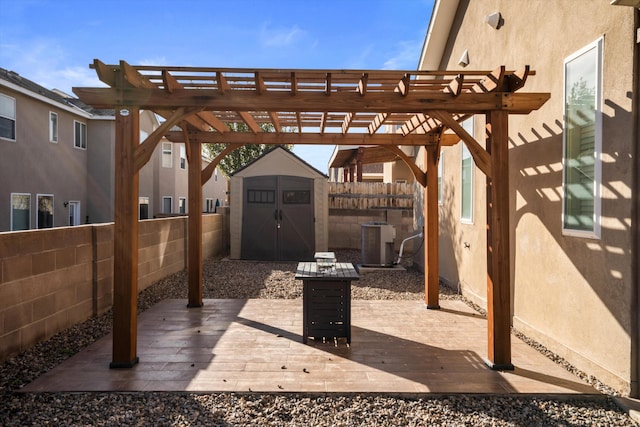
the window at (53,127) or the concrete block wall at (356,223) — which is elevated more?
the window at (53,127)

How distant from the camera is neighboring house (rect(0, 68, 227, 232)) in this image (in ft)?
37.7

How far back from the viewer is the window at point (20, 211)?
1180cm

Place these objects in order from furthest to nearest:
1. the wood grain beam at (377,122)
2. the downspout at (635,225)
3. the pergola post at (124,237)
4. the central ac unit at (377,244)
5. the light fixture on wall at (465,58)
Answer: the central ac unit at (377,244) < the light fixture on wall at (465,58) < the wood grain beam at (377,122) < the pergola post at (124,237) < the downspout at (635,225)

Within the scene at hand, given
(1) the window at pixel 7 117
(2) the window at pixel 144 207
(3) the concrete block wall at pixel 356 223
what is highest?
(1) the window at pixel 7 117

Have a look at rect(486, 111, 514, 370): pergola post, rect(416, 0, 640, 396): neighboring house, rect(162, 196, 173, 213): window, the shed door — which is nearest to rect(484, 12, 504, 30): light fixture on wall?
rect(416, 0, 640, 396): neighboring house

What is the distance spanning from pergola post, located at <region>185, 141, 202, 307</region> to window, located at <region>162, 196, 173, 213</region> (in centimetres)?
1444

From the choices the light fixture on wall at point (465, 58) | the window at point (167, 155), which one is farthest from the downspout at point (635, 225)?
the window at point (167, 155)

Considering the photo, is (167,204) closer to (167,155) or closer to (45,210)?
(167,155)

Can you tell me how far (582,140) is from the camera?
3.97 m

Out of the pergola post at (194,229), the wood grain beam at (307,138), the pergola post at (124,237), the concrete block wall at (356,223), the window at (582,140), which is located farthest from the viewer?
the concrete block wall at (356,223)

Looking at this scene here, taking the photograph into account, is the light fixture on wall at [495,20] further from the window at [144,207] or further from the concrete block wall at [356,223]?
the window at [144,207]

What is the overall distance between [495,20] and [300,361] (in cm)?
553

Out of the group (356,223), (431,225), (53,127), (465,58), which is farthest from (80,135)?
(431,225)

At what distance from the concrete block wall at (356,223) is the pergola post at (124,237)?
→ 9.88 metres
